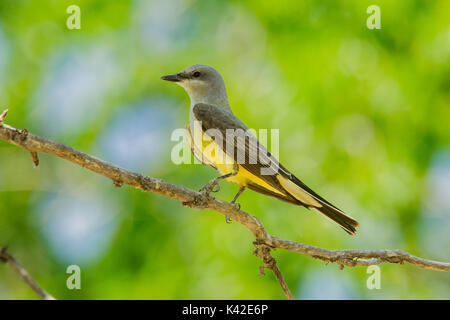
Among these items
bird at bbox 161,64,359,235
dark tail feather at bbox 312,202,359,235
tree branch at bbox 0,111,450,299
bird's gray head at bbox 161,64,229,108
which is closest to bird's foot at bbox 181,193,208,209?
tree branch at bbox 0,111,450,299

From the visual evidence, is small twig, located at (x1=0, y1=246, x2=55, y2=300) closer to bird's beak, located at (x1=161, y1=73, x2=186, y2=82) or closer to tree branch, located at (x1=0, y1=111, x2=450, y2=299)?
tree branch, located at (x1=0, y1=111, x2=450, y2=299)

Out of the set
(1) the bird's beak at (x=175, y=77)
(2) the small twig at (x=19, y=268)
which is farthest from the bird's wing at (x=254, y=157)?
(2) the small twig at (x=19, y=268)

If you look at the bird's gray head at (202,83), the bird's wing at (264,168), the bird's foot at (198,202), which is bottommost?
the bird's foot at (198,202)

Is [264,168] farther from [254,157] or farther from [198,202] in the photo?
[198,202]

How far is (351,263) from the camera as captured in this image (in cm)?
429

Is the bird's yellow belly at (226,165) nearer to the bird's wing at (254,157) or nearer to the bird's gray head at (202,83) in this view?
the bird's wing at (254,157)

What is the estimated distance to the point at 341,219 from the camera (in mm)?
5242

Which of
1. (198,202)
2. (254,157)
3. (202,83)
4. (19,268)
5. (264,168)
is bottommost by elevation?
(19,268)

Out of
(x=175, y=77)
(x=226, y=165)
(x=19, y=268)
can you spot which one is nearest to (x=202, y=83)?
(x=175, y=77)

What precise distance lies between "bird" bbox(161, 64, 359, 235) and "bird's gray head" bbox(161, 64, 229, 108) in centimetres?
32

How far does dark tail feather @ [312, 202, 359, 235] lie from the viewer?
204 inches

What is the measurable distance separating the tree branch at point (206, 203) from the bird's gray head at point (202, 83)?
2365 millimetres

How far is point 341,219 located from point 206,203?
1.61 metres

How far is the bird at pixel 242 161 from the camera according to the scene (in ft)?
17.4
